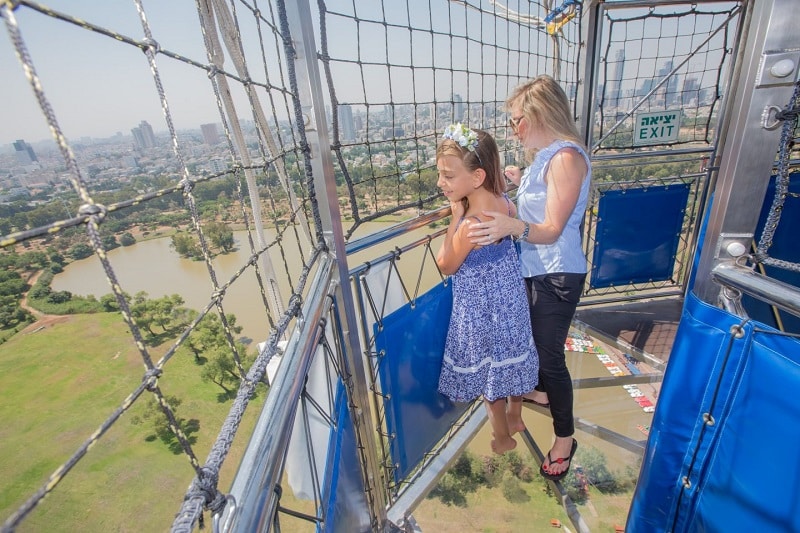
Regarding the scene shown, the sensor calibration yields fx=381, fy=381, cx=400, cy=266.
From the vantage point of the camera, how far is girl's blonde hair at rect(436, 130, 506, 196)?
4.08 feet

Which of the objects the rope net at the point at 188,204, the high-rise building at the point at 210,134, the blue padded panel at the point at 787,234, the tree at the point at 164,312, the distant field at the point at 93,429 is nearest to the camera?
the rope net at the point at 188,204

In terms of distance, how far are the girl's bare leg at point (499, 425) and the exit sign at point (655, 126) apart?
87.7 inches

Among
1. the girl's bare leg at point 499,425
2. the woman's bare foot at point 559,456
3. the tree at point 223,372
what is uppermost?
the girl's bare leg at point 499,425

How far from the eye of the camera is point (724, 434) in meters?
0.99

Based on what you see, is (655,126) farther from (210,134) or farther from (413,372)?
(210,134)

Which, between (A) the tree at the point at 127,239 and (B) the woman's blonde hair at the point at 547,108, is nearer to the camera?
(A) the tree at the point at 127,239

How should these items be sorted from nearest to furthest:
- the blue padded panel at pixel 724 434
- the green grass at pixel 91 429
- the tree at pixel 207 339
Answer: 1. the blue padded panel at pixel 724 434
2. the green grass at pixel 91 429
3. the tree at pixel 207 339

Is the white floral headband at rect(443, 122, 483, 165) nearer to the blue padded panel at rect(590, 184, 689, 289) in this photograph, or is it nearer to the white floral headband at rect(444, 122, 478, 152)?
the white floral headband at rect(444, 122, 478, 152)

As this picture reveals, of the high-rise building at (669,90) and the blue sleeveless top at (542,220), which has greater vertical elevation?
the high-rise building at (669,90)

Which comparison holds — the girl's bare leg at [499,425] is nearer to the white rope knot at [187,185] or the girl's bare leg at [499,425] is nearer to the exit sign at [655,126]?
the white rope knot at [187,185]

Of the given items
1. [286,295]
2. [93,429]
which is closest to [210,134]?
[286,295]

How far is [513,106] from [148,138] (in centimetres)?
117

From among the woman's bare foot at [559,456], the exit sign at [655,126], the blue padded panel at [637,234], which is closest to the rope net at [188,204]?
the woman's bare foot at [559,456]

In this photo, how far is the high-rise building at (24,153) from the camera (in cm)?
58
